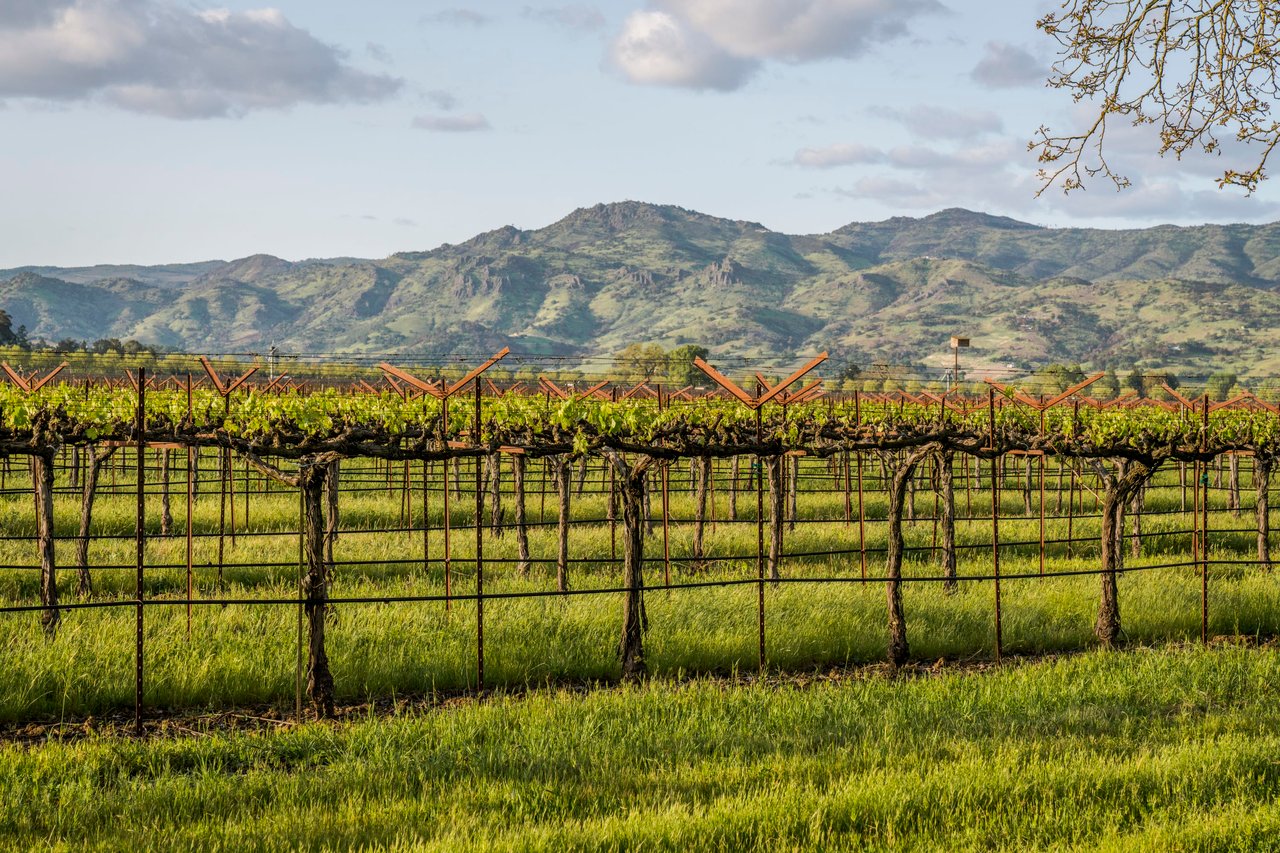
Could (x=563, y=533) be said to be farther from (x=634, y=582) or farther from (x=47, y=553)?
(x=47, y=553)

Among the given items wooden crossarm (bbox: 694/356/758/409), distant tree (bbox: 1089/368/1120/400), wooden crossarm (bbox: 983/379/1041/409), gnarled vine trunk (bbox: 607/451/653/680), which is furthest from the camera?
distant tree (bbox: 1089/368/1120/400)

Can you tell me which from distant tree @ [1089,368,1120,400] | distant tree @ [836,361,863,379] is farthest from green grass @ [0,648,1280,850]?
distant tree @ [1089,368,1120,400]

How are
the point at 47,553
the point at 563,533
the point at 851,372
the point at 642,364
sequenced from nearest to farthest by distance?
the point at 47,553
the point at 563,533
the point at 851,372
the point at 642,364

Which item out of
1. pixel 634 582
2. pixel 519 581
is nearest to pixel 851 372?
pixel 519 581

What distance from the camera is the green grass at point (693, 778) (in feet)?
21.0

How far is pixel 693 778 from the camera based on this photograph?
7289 millimetres

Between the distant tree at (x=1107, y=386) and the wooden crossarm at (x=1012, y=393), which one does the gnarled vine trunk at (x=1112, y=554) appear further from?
the distant tree at (x=1107, y=386)

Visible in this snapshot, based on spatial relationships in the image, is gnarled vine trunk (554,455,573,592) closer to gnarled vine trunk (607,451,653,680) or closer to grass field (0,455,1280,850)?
grass field (0,455,1280,850)

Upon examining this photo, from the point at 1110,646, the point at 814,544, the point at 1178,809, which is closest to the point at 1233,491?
the point at 814,544

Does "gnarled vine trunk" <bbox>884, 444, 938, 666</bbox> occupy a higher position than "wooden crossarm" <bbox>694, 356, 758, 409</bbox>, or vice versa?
"wooden crossarm" <bbox>694, 356, 758, 409</bbox>

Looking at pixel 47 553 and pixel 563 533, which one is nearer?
pixel 47 553

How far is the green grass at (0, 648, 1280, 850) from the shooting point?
6410mm

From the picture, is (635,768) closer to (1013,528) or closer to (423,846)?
(423,846)

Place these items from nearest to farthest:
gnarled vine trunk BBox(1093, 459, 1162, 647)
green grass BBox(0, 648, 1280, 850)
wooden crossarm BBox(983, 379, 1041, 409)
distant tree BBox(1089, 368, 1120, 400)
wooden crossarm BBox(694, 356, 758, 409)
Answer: green grass BBox(0, 648, 1280, 850) < wooden crossarm BBox(694, 356, 758, 409) < gnarled vine trunk BBox(1093, 459, 1162, 647) < wooden crossarm BBox(983, 379, 1041, 409) < distant tree BBox(1089, 368, 1120, 400)
